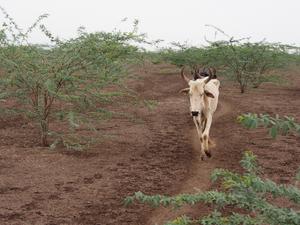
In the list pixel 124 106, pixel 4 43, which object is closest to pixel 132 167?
pixel 4 43

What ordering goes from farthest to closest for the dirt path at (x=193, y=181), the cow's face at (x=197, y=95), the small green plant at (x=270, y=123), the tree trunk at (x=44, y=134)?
1. the tree trunk at (x=44, y=134)
2. the cow's face at (x=197, y=95)
3. the dirt path at (x=193, y=181)
4. the small green plant at (x=270, y=123)

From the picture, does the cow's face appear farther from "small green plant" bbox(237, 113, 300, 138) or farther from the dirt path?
"small green plant" bbox(237, 113, 300, 138)

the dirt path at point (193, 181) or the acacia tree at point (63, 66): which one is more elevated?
the acacia tree at point (63, 66)

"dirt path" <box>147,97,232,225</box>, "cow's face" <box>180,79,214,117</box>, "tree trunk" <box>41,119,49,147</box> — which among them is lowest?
"dirt path" <box>147,97,232,225</box>

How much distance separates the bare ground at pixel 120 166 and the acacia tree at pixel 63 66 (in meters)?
0.93

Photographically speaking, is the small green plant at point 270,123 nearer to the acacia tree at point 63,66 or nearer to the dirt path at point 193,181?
the dirt path at point 193,181

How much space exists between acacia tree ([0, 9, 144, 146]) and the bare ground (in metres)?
0.93

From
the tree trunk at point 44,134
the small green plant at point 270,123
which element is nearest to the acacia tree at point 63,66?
the tree trunk at point 44,134

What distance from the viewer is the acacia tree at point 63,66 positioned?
8586mm

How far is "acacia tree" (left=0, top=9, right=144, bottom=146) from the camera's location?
8586mm

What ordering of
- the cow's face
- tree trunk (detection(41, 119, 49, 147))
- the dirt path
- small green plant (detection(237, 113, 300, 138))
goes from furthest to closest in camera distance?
tree trunk (detection(41, 119, 49, 147)) → the cow's face → the dirt path → small green plant (detection(237, 113, 300, 138))

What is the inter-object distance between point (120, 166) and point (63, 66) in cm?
214

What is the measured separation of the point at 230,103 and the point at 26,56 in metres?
8.14

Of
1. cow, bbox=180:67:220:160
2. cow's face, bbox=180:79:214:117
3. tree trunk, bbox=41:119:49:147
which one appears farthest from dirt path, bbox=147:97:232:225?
tree trunk, bbox=41:119:49:147
